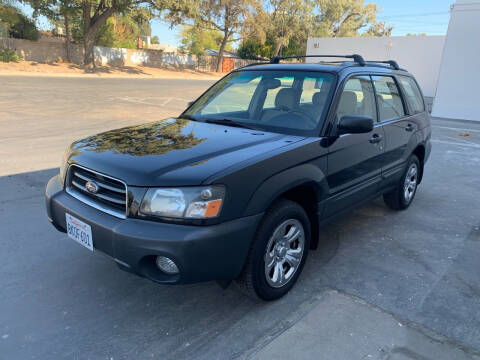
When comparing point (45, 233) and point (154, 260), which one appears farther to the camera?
point (45, 233)

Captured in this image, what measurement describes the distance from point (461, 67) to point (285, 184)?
594 inches

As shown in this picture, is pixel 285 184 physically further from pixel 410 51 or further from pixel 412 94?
pixel 410 51

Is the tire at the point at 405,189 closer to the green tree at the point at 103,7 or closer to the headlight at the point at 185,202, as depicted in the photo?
the headlight at the point at 185,202

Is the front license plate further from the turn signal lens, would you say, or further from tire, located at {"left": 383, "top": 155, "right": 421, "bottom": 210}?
tire, located at {"left": 383, "top": 155, "right": 421, "bottom": 210}

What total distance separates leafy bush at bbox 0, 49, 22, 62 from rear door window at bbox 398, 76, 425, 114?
3307 centimetres

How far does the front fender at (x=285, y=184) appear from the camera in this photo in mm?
2598

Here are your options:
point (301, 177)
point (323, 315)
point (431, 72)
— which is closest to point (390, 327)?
point (323, 315)

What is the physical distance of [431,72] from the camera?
1085 inches

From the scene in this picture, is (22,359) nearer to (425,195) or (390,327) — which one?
(390,327)

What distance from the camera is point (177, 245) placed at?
230cm

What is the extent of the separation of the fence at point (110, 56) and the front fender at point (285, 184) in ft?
120

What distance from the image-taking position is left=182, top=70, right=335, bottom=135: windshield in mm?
3408

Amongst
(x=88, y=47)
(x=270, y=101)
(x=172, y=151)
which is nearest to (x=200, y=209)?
(x=172, y=151)

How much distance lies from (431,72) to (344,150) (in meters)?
28.2
